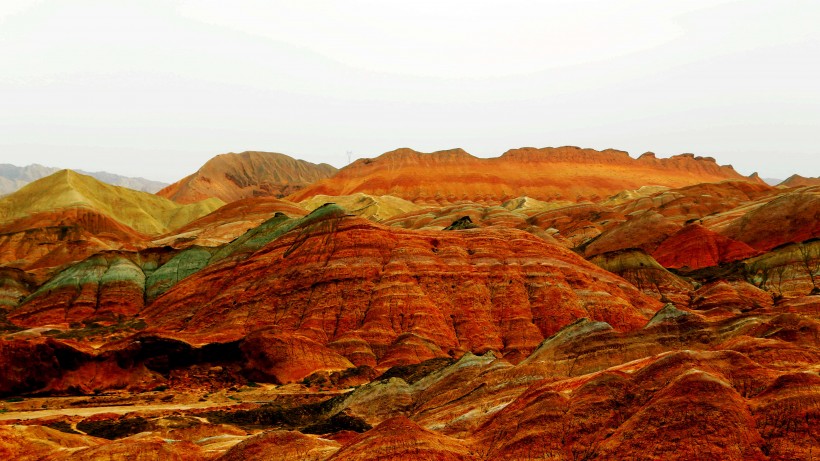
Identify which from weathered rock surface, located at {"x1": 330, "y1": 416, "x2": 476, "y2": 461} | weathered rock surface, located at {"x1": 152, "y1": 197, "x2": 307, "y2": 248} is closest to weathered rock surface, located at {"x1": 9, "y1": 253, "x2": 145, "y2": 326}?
weathered rock surface, located at {"x1": 152, "y1": 197, "x2": 307, "y2": 248}

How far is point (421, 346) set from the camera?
53000 millimetres

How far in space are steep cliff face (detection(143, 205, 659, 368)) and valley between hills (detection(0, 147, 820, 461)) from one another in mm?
190

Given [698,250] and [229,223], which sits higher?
[229,223]

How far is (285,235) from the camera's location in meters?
71.1

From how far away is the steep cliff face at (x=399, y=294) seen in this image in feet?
183

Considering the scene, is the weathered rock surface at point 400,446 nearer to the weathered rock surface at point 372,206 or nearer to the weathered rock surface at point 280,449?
the weathered rock surface at point 280,449

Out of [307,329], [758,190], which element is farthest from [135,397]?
[758,190]

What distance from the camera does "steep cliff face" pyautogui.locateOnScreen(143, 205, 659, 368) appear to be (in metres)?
55.9

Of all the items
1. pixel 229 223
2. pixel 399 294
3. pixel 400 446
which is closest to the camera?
pixel 400 446

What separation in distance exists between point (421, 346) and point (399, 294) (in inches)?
272

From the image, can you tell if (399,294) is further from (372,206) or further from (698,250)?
(372,206)

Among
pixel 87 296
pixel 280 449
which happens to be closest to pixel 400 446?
pixel 280 449

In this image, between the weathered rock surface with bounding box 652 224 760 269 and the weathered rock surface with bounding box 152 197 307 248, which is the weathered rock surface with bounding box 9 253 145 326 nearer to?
the weathered rock surface with bounding box 152 197 307 248

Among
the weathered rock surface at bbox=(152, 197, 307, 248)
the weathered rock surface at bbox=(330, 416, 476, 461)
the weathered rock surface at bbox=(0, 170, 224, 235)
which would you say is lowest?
the weathered rock surface at bbox=(330, 416, 476, 461)
